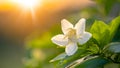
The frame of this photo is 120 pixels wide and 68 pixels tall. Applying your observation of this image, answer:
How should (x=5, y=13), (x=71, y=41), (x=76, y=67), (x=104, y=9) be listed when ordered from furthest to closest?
1. (x=5, y=13)
2. (x=104, y=9)
3. (x=71, y=41)
4. (x=76, y=67)

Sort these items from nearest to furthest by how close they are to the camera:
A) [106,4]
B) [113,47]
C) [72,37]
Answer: [113,47], [72,37], [106,4]

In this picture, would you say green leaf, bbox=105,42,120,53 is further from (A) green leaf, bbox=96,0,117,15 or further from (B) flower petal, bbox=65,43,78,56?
(A) green leaf, bbox=96,0,117,15

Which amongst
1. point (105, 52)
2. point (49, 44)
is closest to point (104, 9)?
point (49, 44)

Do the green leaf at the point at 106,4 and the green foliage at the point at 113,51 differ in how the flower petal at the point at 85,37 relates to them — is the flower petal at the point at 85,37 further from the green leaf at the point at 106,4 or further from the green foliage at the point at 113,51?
the green leaf at the point at 106,4

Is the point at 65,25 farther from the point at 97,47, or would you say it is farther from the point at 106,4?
the point at 106,4

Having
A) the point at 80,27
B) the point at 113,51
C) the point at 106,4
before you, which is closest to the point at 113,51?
the point at 113,51

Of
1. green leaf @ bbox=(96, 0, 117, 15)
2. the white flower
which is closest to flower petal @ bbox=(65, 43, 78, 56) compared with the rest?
the white flower

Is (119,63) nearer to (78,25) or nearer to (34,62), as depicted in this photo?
(78,25)
